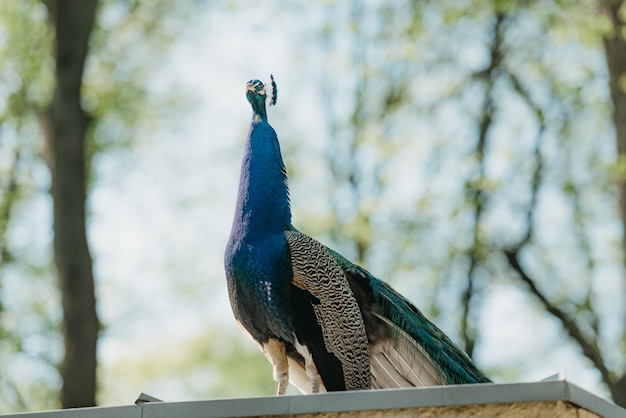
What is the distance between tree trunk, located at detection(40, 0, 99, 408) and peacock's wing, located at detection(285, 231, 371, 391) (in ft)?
18.1

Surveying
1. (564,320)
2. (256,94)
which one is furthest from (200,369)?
(256,94)

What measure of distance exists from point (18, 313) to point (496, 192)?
7043 millimetres

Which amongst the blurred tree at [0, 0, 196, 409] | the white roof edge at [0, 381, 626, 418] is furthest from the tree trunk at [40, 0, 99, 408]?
the white roof edge at [0, 381, 626, 418]

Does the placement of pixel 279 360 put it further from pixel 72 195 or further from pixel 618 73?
pixel 618 73

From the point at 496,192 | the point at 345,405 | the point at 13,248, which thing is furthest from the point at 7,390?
the point at 345,405

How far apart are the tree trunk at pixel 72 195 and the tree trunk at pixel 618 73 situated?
5307mm

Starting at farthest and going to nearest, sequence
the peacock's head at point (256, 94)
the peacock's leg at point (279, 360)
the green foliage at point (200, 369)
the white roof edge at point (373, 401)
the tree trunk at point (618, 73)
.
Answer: the green foliage at point (200, 369) → the tree trunk at point (618, 73) → the peacock's head at point (256, 94) → the peacock's leg at point (279, 360) → the white roof edge at point (373, 401)

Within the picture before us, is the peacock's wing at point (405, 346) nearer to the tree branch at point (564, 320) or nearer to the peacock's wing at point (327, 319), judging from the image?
the peacock's wing at point (327, 319)

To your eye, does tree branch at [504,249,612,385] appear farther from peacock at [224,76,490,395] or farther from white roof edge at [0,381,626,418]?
white roof edge at [0,381,626,418]

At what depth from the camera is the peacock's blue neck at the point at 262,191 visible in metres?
5.60

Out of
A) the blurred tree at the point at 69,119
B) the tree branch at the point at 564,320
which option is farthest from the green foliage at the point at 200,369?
the tree branch at the point at 564,320

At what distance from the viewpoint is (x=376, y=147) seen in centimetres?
1566

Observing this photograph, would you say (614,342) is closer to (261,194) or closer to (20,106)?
(20,106)

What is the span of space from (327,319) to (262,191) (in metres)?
0.71
